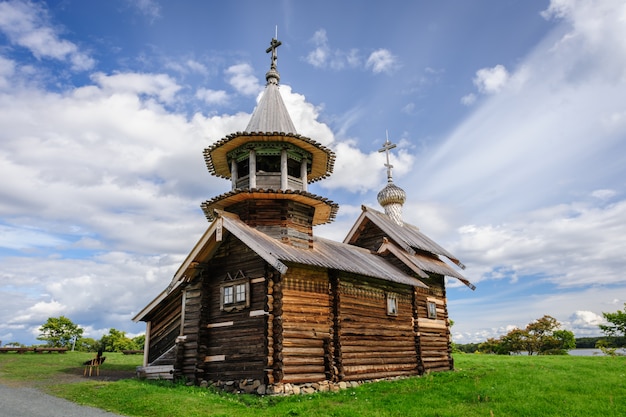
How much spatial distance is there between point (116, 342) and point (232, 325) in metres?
33.7

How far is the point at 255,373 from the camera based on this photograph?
15.0 metres

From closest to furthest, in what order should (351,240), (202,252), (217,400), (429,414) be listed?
1. (429,414)
2. (217,400)
3. (202,252)
4. (351,240)

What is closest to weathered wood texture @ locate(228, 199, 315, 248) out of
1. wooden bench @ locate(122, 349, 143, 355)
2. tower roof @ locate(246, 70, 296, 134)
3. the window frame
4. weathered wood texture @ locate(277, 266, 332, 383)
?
weathered wood texture @ locate(277, 266, 332, 383)

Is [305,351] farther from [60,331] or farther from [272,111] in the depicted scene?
[60,331]

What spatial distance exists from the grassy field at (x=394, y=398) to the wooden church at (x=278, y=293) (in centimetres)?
137

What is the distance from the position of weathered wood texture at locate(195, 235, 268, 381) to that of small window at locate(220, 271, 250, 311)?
0.16m

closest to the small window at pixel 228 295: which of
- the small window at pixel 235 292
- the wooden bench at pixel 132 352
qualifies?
the small window at pixel 235 292

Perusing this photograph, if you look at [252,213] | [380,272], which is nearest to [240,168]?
[252,213]

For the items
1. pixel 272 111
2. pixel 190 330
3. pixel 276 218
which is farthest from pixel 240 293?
pixel 272 111

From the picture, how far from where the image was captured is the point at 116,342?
44250 millimetres

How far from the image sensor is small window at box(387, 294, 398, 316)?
20119 millimetres

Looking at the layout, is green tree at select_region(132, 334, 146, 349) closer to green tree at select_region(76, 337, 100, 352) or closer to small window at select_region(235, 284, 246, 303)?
green tree at select_region(76, 337, 100, 352)

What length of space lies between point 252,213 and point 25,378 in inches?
433

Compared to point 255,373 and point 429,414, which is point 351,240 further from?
point 429,414
